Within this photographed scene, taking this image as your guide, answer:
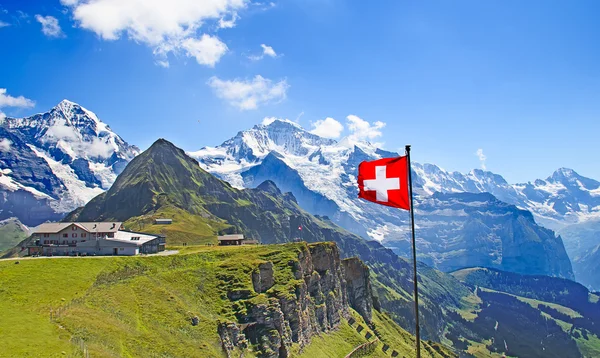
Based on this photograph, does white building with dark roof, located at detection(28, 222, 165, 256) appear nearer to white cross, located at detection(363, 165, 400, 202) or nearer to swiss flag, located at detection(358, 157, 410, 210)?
swiss flag, located at detection(358, 157, 410, 210)

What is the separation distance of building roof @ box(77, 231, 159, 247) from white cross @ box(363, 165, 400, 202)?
136502 mm

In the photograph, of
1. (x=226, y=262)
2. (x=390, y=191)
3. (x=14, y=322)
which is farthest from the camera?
(x=226, y=262)

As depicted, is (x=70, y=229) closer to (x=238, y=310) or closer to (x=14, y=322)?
(x=238, y=310)

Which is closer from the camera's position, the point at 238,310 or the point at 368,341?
the point at 238,310

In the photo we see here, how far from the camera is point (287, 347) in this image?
14512 cm

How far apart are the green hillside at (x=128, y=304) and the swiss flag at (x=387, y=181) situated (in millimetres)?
54547

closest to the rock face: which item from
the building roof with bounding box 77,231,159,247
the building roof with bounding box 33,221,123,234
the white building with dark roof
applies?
the building roof with bounding box 77,231,159,247

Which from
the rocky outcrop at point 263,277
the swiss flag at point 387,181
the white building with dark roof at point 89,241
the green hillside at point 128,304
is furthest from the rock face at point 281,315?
the swiss flag at point 387,181

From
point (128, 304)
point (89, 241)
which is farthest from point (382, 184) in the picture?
point (89, 241)

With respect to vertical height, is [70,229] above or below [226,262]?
above

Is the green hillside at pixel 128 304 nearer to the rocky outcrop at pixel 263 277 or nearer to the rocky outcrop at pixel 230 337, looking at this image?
the rocky outcrop at pixel 263 277

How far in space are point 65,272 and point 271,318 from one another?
58.3 meters

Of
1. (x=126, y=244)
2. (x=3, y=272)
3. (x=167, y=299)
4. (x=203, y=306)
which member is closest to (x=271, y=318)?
(x=203, y=306)

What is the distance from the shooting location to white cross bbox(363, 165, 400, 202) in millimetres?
42969
